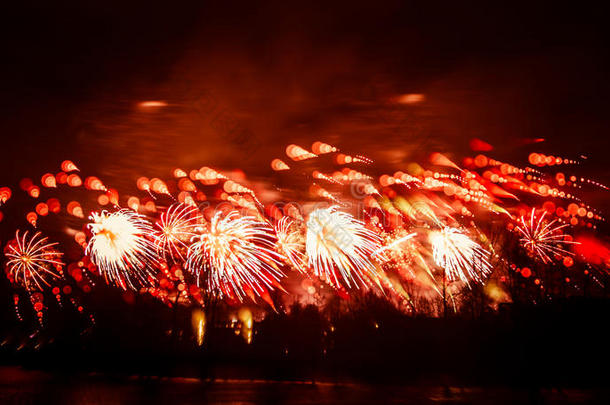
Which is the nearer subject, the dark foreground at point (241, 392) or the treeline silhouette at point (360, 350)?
the dark foreground at point (241, 392)

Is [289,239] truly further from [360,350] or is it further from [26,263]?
[26,263]

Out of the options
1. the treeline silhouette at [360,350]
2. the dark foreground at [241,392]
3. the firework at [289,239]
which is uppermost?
the firework at [289,239]

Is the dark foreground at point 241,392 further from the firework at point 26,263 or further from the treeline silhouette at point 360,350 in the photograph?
the firework at point 26,263

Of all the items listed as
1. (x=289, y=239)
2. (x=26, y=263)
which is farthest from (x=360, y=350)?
(x=26, y=263)

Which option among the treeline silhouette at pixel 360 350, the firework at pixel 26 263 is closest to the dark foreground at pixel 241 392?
the treeline silhouette at pixel 360 350

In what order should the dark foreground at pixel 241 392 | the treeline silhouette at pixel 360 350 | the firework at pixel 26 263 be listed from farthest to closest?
the firework at pixel 26 263
the treeline silhouette at pixel 360 350
the dark foreground at pixel 241 392

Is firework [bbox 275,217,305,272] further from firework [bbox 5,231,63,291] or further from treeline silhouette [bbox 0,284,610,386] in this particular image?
firework [bbox 5,231,63,291]

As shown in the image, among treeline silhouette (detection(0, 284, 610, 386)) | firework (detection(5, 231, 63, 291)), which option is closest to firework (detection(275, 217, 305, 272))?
treeline silhouette (detection(0, 284, 610, 386))

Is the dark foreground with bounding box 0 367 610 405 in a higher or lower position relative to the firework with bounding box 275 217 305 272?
lower
